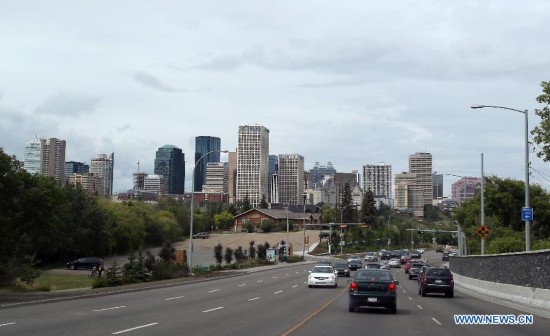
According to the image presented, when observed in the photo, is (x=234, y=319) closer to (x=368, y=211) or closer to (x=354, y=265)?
(x=354, y=265)

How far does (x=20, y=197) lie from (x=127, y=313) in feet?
63.4

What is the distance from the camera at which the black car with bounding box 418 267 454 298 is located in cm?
3616

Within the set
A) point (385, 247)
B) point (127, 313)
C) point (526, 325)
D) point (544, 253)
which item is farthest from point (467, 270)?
point (385, 247)

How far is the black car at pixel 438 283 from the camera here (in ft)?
119

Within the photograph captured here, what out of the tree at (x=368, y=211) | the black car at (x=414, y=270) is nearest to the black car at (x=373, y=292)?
the black car at (x=414, y=270)

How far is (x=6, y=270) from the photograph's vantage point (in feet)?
125

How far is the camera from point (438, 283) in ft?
119

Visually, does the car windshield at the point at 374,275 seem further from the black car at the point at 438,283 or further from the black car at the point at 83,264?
the black car at the point at 83,264

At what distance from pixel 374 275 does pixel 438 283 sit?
13.0 metres

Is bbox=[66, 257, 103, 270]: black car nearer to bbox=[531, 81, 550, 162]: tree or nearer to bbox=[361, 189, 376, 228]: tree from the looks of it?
bbox=[531, 81, 550, 162]: tree

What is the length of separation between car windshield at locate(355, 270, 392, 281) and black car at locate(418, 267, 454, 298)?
40.4ft

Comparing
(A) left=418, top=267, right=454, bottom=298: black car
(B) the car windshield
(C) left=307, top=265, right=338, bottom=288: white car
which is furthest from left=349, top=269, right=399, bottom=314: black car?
(C) left=307, top=265, right=338, bottom=288: white car

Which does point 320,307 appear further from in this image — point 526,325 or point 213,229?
point 213,229

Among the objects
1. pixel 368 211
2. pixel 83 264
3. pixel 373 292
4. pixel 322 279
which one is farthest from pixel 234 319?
pixel 368 211
